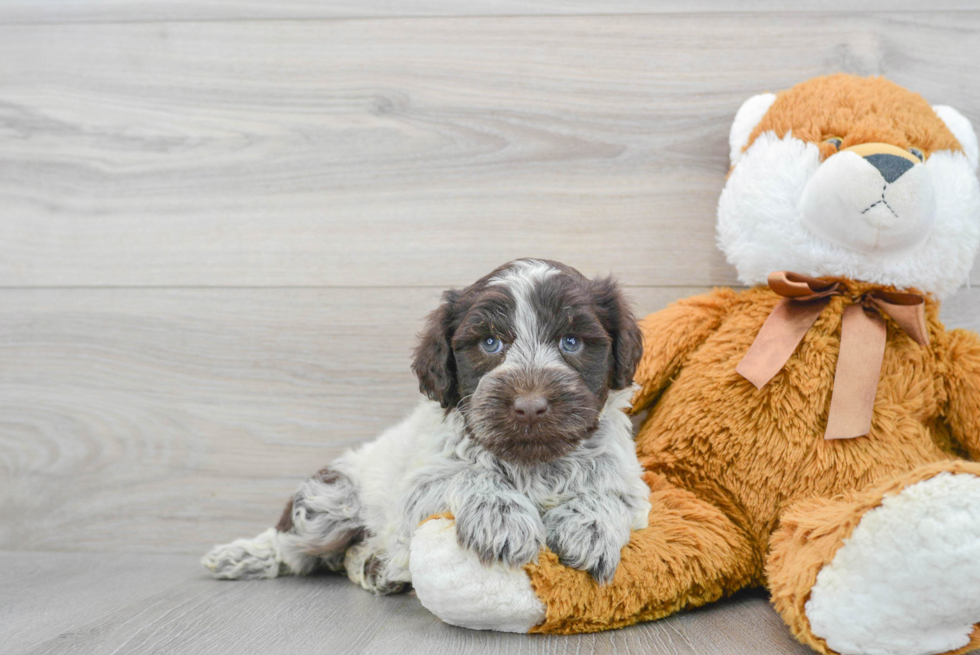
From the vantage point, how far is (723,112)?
2.02 m

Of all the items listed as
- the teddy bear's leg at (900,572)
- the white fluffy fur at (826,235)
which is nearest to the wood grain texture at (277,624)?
the teddy bear's leg at (900,572)

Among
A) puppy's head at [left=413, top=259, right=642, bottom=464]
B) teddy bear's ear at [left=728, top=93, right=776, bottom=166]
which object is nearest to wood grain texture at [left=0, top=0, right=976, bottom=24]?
teddy bear's ear at [left=728, top=93, right=776, bottom=166]

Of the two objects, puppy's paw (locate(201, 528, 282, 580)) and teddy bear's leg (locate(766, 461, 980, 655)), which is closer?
teddy bear's leg (locate(766, 461, 980, 655))

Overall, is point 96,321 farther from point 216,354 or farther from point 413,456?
point 413,456

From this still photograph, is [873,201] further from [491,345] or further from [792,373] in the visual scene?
[491,345]

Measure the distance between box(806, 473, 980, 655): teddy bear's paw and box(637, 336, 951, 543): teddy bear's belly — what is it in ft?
1.19

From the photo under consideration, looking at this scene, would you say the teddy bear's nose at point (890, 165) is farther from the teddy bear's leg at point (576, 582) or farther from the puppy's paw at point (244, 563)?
the puppy's paw at point (244, 563)

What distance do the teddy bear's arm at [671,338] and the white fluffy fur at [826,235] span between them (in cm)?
14

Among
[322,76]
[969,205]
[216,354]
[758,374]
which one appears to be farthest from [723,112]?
[216,354]

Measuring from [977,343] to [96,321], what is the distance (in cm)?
225

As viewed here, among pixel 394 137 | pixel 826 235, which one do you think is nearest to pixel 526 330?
pixel 826 235

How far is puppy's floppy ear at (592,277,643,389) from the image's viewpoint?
4.78 ft

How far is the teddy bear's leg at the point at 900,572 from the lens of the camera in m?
1.07

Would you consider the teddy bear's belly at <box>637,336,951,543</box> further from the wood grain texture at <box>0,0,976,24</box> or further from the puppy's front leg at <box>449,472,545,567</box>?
the wood grain texture at <box>0,0,976,24</box>
